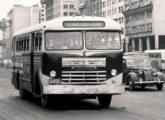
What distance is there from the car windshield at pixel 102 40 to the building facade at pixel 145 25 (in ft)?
246

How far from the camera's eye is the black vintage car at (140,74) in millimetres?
25312

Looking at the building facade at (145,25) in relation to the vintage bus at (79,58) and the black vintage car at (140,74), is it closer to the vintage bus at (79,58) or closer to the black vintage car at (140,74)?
the black vintage car at (140,74)

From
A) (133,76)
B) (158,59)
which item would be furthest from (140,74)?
(158,59)

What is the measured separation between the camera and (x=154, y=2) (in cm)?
9306

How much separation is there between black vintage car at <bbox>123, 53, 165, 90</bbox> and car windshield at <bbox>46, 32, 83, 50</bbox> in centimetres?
1094

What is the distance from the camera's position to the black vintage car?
83.0 feet

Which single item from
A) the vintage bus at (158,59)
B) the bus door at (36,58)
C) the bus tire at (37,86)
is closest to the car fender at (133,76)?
the bus door at (36,58)

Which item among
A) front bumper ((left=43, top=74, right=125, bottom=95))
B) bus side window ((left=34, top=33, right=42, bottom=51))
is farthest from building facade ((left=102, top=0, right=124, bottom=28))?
front bumper ((left=43, top=74, right=125, bottom=95))

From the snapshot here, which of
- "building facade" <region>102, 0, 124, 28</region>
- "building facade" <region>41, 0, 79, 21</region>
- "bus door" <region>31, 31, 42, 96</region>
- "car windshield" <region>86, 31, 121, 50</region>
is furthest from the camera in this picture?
"building facade" <region>41, 0, 79, 21</region>

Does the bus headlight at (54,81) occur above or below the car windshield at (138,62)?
below

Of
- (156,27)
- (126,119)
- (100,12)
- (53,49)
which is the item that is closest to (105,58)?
(53,49)

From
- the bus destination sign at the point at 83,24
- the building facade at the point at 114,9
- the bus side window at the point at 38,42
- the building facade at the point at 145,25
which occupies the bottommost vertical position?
the bus side window at the point at 38,42

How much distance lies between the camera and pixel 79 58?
14.6 metres

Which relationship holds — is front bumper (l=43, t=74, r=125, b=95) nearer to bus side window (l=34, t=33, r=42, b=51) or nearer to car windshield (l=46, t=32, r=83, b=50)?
car windshield (l=46, t=32, r=83, b=50)
